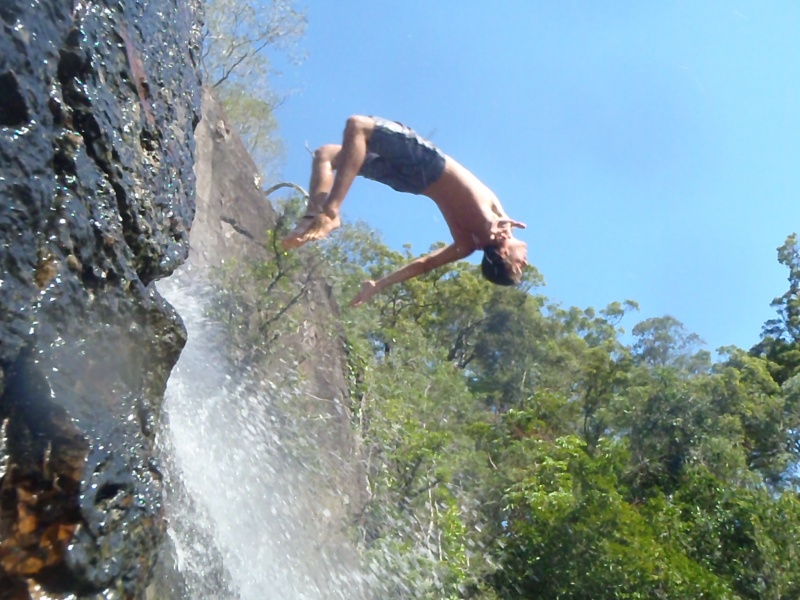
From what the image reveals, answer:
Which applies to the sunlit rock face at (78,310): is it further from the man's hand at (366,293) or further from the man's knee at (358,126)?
the man's hand at (366,293)

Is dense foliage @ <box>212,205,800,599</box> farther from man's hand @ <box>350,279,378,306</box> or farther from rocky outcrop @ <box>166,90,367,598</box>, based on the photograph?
man's hand @ <box>350,279,378,306</box>

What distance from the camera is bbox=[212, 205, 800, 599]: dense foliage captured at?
444 inches

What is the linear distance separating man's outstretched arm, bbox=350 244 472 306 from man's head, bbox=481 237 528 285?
17 cm

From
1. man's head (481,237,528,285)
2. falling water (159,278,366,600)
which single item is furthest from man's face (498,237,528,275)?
falling water (159,278,366,600)

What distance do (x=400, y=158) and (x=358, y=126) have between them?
1.01 feet

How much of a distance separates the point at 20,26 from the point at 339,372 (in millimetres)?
10696

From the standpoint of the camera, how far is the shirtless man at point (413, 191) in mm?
4496

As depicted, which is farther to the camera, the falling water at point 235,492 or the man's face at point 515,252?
the falling water at point 235,492

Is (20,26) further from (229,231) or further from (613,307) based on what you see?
(613,307)

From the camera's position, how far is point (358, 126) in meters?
4.52

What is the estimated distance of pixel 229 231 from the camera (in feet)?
44.6

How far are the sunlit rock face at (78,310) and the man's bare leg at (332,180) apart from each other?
96 cm

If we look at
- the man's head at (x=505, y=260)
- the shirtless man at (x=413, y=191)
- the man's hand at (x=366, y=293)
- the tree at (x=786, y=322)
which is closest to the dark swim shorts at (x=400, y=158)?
the shirtless man at (x=413, y=191)

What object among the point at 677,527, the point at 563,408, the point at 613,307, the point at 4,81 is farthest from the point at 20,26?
the point at 613,307
